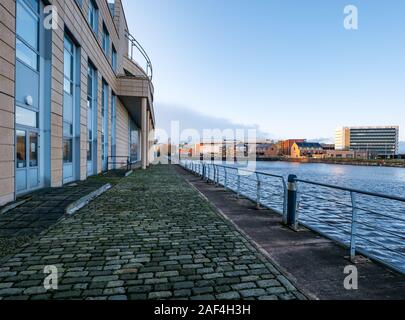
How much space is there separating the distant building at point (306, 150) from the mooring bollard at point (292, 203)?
142922mm

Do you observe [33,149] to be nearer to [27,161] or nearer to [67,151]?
[27,161]

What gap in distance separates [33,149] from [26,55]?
9.97ft

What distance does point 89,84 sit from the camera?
1627 cm

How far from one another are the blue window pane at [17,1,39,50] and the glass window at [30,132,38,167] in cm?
300

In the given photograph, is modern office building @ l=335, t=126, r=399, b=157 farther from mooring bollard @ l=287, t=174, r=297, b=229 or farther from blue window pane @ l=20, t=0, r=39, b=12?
blue window pane @ l=20, t=0, r=39, b=12

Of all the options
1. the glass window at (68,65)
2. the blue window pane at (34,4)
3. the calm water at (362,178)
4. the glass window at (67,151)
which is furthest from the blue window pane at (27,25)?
the calm water at (362,178)

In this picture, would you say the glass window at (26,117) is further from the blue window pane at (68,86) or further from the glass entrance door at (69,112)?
the blue window pane at (68,86)

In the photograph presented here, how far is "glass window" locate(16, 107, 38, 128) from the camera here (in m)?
8.32

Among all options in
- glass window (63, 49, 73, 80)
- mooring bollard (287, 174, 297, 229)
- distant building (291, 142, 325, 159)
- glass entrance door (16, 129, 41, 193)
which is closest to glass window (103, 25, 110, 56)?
glass window (63, 49, 73, 80)

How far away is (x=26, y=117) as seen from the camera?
28.8ft
